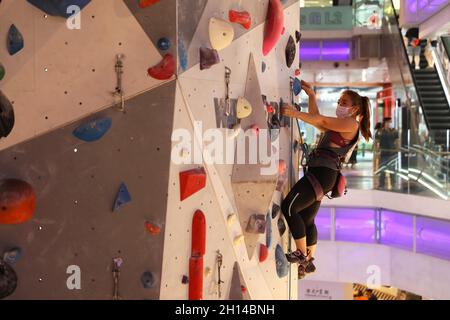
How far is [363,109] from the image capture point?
3449 mm

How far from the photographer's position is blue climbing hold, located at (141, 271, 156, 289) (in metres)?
2.46

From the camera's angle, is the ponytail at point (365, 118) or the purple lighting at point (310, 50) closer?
the ponytail at point (365, 118)

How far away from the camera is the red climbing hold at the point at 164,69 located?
2385mm

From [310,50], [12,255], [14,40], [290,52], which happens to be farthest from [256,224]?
[310,50]

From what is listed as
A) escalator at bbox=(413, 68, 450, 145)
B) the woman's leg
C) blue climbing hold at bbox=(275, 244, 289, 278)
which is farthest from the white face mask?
escalator at bbox=(413, 68, 450, 145)

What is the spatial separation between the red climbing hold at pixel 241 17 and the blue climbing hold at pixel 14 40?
3.43ft

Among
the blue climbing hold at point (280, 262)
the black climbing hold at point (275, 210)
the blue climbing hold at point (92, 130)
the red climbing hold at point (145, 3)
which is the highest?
the red climbing hold at point (145, 3)

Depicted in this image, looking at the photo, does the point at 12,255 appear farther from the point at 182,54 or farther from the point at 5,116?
the point at 182,54

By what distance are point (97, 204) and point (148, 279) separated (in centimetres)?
40

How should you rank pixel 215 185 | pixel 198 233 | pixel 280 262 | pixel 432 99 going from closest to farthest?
pixel 198 233 < pixel 215 185 < pixel 280 262 < pixel 432 99

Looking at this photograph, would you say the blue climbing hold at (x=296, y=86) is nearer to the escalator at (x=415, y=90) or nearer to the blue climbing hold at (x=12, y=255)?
the blue climbing hold at (x=12, y=255)

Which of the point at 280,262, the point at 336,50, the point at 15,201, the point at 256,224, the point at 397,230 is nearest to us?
the point at 15,201

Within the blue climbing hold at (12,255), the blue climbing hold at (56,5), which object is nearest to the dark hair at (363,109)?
the blue climbing hold at (56,5)

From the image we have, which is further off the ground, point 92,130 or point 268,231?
point 92,130
